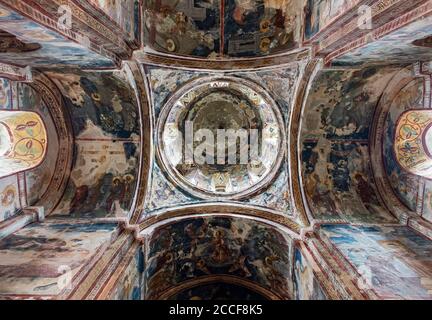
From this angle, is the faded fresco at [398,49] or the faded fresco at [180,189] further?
the faded fresco at [180,189]

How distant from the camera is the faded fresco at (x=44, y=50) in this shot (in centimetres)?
536

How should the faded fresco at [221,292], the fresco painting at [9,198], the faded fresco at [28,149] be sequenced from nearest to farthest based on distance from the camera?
the fresco painting at [9,198]
the faded fresco at [28,149]
the faded fresco at [221,292]

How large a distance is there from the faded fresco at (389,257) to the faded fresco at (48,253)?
687 cm

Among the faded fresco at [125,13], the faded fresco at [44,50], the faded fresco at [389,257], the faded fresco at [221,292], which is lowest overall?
the faded fresco at [221,292]

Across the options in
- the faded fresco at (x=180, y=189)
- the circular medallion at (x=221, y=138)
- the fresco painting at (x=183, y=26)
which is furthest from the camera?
the circular medallion at (x=221, y=138)

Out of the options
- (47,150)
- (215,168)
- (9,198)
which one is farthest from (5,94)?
(215,168)

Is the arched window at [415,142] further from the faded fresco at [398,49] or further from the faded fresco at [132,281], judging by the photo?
the faded fresco at [132,281]

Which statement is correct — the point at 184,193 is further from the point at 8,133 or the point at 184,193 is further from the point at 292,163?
the point at 8,133

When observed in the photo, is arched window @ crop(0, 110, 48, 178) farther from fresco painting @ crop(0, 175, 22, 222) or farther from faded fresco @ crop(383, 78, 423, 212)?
faded fresco @ crop(383, 78, 423, 212)

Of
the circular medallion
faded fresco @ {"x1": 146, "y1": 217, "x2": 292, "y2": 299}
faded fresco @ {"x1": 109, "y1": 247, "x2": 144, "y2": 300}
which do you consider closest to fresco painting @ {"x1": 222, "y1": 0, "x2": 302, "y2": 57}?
the circular medallion

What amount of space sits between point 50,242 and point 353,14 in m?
9.55

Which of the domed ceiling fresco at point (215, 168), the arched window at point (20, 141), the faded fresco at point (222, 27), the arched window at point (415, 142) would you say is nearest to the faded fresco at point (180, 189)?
the domed ceiling fresco at point (215, 168)

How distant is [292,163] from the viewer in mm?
11258
